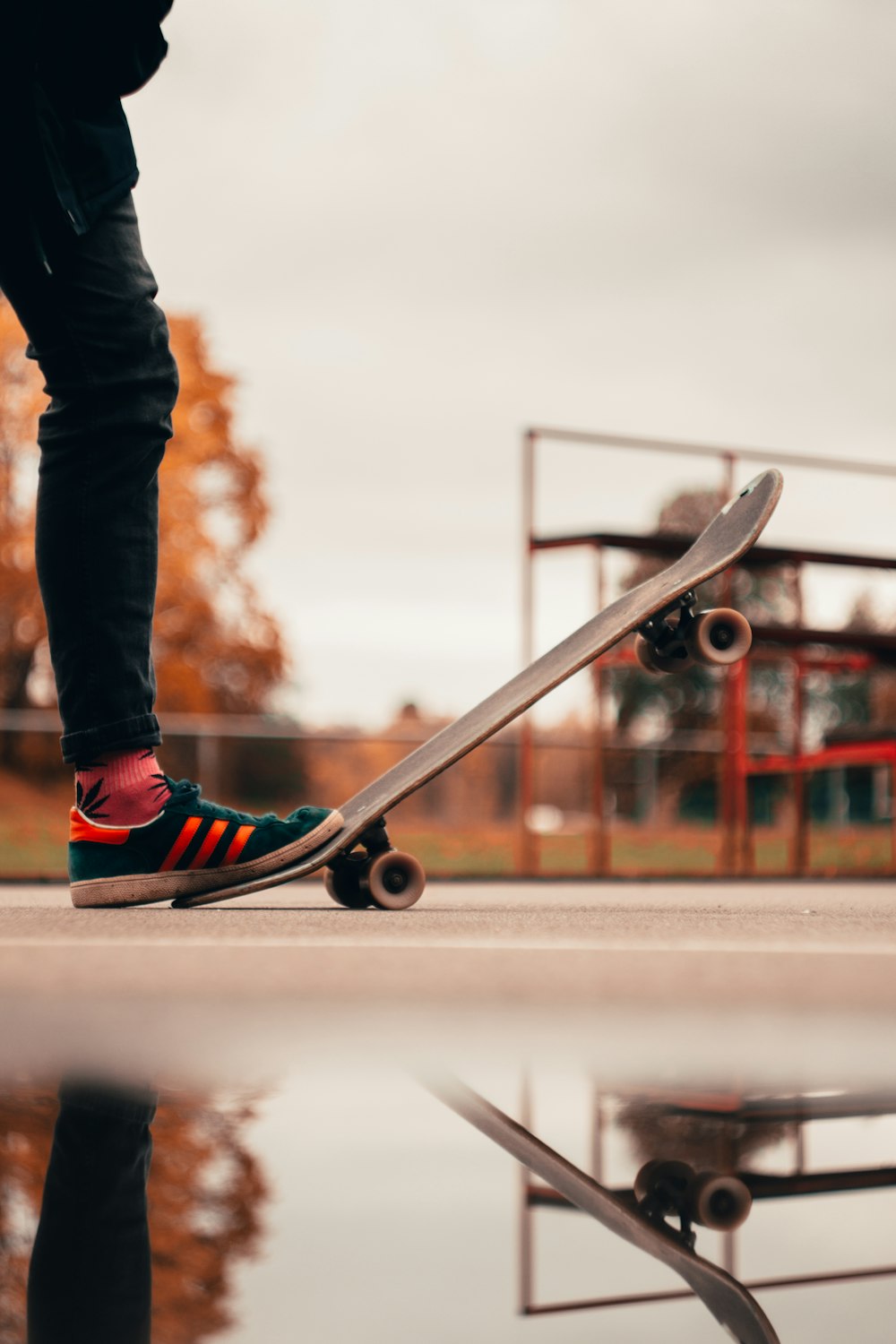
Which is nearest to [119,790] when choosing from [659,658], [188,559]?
[659,658]

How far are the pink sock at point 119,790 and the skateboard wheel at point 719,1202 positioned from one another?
874mm

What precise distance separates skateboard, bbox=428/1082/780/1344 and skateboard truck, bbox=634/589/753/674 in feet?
2.85

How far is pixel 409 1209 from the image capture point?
593 mm

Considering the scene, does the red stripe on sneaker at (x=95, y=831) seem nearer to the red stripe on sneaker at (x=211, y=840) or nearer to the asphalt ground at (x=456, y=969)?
the red stripe on sneaker at (x=211, y=840)

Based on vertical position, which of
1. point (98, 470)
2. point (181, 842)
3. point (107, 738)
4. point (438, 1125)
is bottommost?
point (438, 1125)

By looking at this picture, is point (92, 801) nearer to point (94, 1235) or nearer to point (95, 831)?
point (95, 831)

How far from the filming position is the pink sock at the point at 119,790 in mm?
1409

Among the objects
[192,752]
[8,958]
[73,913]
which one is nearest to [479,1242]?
[8,958]

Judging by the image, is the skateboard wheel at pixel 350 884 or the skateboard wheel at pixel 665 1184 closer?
the skateboard wheel at pixel 665 1184

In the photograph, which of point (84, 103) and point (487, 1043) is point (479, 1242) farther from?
point (84, 103)

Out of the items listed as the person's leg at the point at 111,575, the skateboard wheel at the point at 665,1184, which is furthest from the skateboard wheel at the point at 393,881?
the skateboard wheel at the point at 665,1184

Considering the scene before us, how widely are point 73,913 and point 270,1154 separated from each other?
2.44 feet

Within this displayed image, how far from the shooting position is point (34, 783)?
10352 mm

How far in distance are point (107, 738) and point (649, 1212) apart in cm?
92
